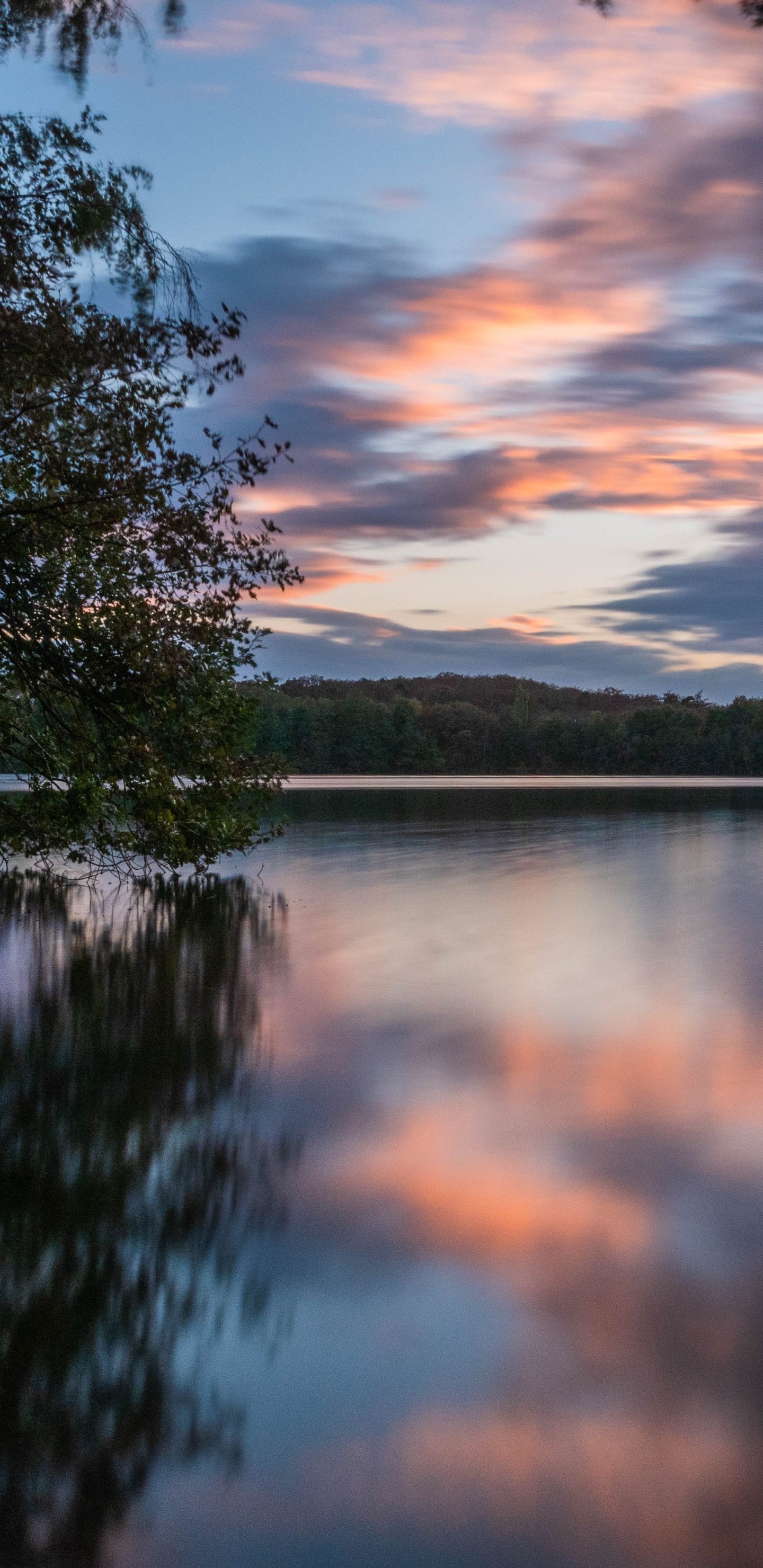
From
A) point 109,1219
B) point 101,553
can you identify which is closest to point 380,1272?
point 109,1219

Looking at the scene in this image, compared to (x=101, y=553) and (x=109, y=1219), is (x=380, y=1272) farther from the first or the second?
(x=101, y=553)

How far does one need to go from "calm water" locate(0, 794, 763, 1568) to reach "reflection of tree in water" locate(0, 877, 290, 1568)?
0.02m

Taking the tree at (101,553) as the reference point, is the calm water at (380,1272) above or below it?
below

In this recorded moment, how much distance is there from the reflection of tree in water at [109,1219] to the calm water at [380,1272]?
0.02 metres

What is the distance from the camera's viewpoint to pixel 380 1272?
575cm

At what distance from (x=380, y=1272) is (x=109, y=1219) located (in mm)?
1537

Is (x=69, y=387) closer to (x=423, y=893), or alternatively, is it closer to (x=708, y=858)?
(x=423, y=893)

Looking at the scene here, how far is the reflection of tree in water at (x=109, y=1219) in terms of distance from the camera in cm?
418

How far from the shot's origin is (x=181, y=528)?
1169cm

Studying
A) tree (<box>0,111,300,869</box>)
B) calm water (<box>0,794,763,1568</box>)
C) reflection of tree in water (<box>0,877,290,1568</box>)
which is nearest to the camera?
calm water (<box>0,794,763,1568</box>)

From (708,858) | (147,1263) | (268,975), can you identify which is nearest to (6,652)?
(268,975)

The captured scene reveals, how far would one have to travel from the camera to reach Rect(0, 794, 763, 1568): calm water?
156 inches

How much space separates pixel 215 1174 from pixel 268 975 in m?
7.38

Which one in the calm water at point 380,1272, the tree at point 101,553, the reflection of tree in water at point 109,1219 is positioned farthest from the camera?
the tree at point 101,553
